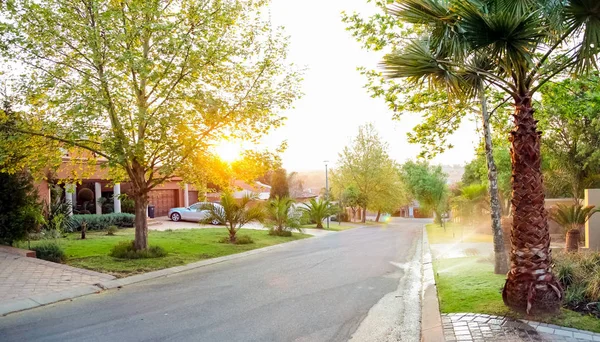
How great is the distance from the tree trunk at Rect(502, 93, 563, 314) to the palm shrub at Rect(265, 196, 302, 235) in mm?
16509

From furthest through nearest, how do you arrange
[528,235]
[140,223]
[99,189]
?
[99,189]
[140,223]
[528,235]

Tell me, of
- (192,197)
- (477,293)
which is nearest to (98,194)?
(192,197)

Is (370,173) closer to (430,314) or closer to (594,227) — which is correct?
(594,227)

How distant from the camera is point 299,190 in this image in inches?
2363

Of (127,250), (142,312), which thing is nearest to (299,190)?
(127,250)

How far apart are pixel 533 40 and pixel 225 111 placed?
326 inches

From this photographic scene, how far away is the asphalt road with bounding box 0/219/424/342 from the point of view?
6145mm

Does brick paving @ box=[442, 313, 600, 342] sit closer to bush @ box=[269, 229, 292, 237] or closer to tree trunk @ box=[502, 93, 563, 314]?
tree trunk @ box=[502, 93, 563, 314]

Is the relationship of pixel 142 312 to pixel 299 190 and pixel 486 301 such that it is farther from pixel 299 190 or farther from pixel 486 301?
pixel 299 190

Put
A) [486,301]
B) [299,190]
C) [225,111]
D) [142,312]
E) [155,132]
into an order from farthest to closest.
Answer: [299,190]
[225,111]
[155,132]
[142,312]
[486,301]

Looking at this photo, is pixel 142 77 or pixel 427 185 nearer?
pixel 142 77

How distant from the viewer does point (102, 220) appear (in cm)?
2225

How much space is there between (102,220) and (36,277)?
43.0 ft

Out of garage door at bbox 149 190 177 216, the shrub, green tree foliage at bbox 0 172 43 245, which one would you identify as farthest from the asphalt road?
garage door at bbox 149 190 177 216
